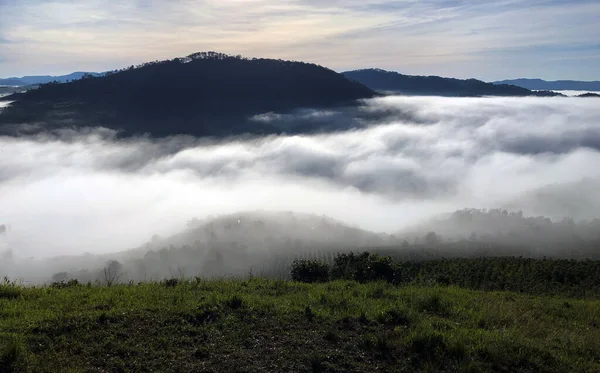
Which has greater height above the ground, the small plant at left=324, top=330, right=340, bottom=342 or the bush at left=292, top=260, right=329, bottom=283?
the small plant at left=324, top=330, right=340, bottom=342

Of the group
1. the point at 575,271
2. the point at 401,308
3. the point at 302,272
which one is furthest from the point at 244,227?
the point at 401,308

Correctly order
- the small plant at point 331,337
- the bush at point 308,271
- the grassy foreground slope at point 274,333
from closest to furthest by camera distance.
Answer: the grassy foreground slope at point 274,333, the small plant at point 331,337, the bush at point 308,271

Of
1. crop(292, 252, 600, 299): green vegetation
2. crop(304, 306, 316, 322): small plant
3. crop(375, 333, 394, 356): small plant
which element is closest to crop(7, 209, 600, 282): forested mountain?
crop(292, 252, 600, 299): green vegetation

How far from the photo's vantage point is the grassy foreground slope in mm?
8023

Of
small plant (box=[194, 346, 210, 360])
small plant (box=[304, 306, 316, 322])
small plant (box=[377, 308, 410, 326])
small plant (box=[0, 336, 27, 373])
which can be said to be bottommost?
small plant (box=[377, 308, 410, 326])

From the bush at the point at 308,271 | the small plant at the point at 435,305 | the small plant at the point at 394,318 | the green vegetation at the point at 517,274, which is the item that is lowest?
the green vegetation at the point at 517,274

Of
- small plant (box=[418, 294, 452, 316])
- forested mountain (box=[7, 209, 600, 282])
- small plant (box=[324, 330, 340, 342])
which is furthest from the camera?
forested mountain (box=[7, 209, 600, 282])

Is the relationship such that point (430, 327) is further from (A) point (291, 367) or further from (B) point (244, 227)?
(B) point (244, 227)

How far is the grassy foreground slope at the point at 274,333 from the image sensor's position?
8023mm

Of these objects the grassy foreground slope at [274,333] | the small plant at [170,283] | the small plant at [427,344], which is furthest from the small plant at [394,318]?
the small plant at [170,283]

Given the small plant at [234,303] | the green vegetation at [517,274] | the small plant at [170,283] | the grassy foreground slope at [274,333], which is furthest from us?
the green vegetation at [517,274]

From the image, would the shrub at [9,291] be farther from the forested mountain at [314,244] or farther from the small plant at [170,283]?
the forested mountain at [314,244]

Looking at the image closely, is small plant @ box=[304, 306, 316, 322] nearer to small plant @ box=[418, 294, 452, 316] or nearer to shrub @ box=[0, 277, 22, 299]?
small plant @ box=[418, 294, 452, 316]

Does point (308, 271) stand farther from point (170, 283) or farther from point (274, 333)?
point (274, 333)
